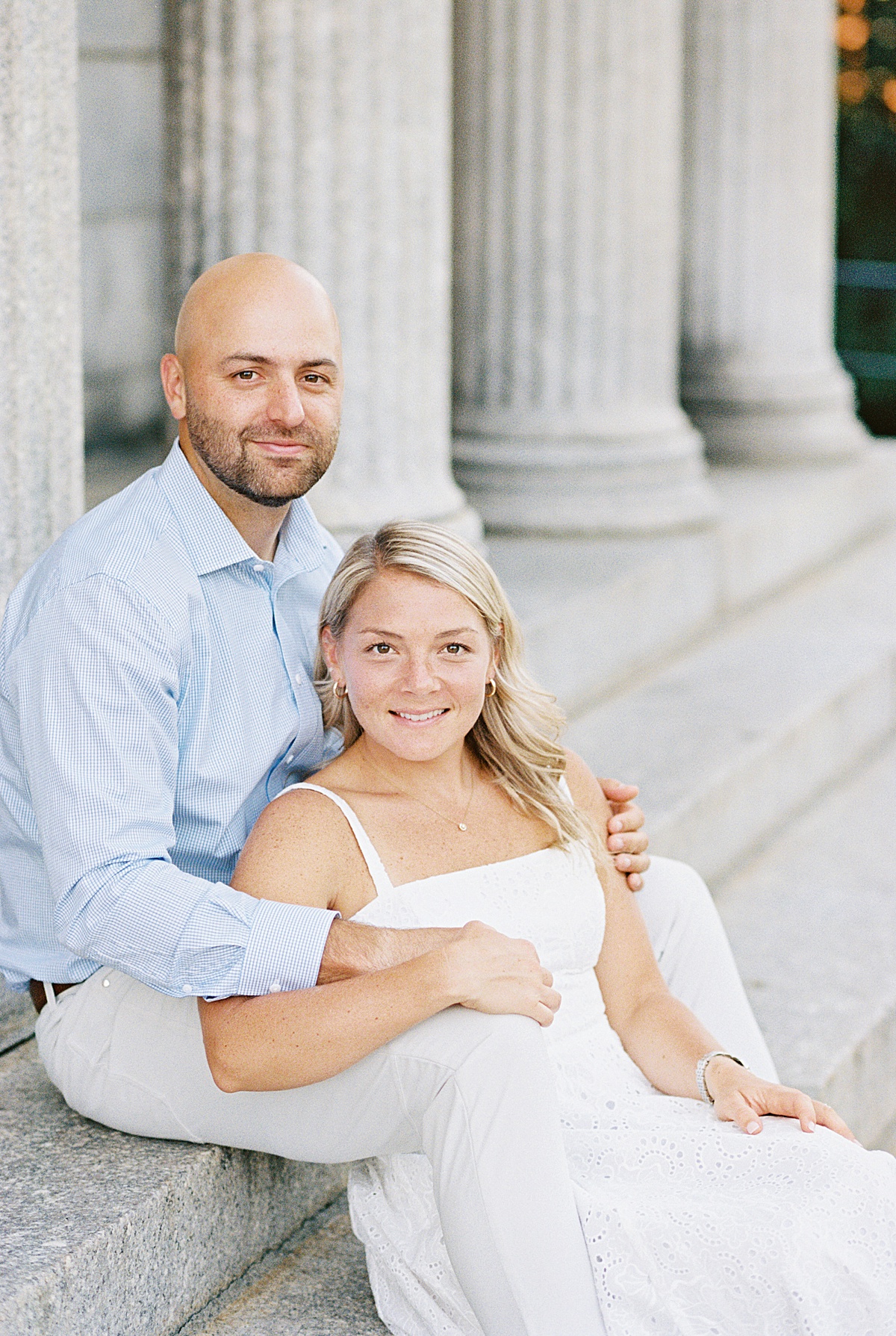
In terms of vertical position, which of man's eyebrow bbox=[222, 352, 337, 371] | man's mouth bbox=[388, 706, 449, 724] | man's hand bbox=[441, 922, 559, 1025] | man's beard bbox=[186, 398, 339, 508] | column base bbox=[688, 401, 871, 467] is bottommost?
man's hand bbox=[441, 922, 559, 1025]

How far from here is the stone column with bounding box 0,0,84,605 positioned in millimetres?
3170

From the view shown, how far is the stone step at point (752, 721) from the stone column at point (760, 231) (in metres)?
1.24

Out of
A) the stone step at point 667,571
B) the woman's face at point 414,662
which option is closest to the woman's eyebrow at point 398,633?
the woman's face at point 414,662

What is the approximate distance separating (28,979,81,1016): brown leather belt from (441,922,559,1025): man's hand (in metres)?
0.75

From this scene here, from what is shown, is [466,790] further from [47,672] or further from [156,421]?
[156,421]

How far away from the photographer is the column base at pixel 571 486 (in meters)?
6.63

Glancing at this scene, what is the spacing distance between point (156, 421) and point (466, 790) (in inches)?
165

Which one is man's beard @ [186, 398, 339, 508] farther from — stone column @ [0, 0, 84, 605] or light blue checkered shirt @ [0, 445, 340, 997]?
stone column @ [0, 0, 84, 605]

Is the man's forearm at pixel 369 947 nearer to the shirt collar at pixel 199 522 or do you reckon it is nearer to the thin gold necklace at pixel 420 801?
the thin gold necklace at pixel 420 801

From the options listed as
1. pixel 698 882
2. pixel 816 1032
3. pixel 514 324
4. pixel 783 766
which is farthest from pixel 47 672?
pixel 514 324

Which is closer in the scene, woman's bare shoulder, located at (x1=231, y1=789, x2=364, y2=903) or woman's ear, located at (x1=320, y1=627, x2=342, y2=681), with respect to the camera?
woman's bare shoulder, located at (x1=231, y1=789, x2=364, y2=903)

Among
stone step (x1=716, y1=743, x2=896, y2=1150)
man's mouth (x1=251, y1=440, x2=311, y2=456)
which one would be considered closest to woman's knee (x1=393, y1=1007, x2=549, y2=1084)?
man's mouth (x1=251, y1=440, x2=311, y2=456)

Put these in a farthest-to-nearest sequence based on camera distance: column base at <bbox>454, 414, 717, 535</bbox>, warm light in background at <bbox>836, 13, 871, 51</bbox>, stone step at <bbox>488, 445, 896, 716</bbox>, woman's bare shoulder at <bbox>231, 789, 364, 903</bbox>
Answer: warm light in background at <bbox>836, 13, 871, 51</bbox>
column base at <bbox>454, 414, 717, 535</bbox>
stone step at <bbox>488, 445, 896, 716</bbox>
woman's bare shoulder at <bbox>231, 789, 364, 903</bbox>

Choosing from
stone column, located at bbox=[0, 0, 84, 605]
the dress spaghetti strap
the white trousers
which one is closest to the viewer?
the white trousers
